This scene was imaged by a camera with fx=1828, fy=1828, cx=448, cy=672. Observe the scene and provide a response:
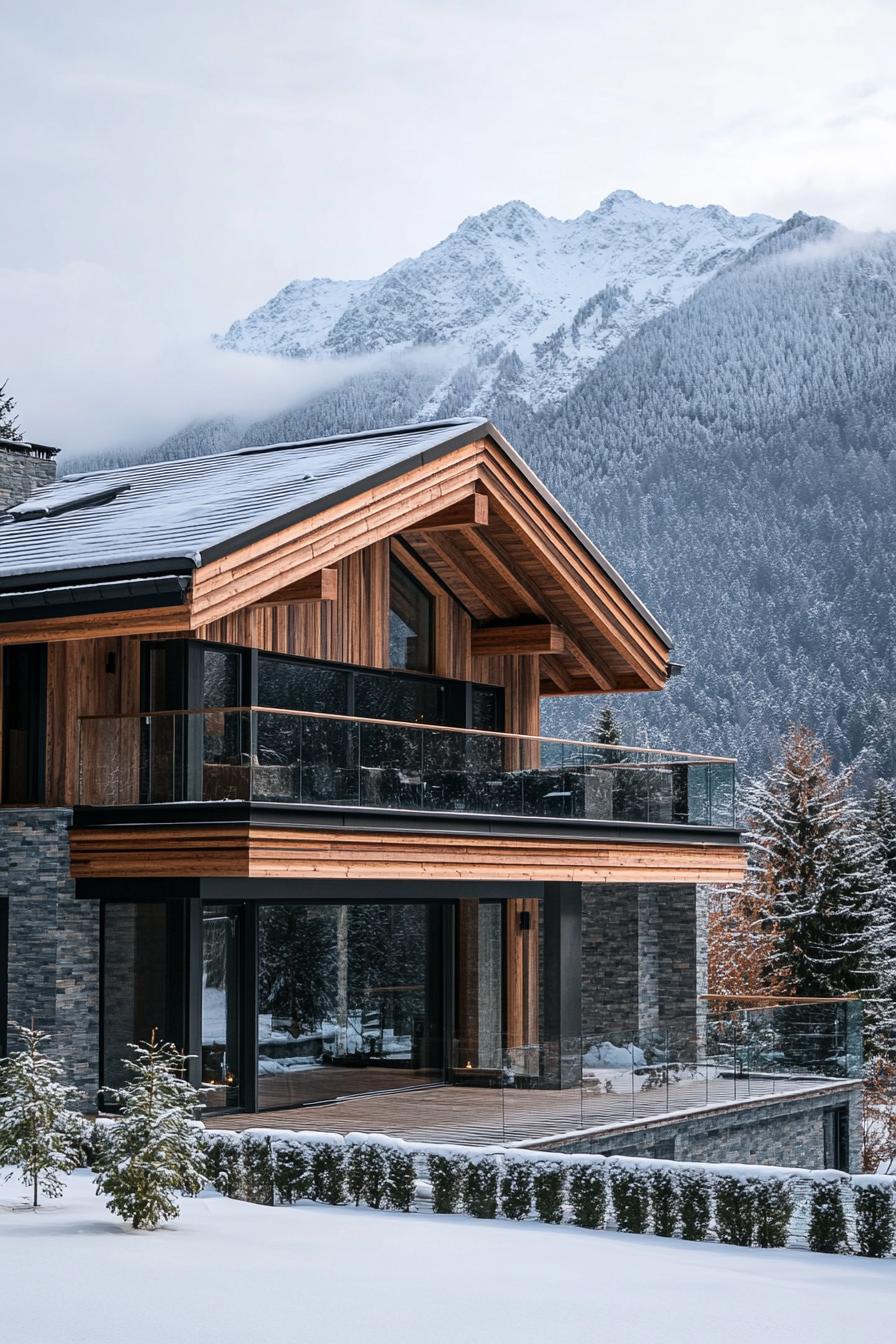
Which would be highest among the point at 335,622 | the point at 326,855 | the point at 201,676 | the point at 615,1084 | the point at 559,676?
the point at 335,622

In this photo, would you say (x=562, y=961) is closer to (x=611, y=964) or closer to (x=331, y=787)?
(x=611, y=964)

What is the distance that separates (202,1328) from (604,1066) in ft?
32.8

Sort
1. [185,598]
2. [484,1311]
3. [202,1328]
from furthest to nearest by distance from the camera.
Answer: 1. [185,598]
2. [484,1311]
3. [202,1328]

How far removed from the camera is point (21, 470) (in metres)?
23.7

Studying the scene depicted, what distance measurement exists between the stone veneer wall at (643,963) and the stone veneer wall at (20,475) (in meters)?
9.32

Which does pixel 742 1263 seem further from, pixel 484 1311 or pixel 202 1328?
pixel 202 1328

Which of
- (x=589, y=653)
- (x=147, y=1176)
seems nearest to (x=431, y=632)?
(x=589, y=653)

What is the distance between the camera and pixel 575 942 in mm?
22812

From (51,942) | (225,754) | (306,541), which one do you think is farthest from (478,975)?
(306,541)

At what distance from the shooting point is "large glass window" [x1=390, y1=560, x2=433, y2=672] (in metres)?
22.7

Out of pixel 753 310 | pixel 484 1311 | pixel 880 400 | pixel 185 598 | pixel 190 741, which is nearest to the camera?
pixel 484 1311

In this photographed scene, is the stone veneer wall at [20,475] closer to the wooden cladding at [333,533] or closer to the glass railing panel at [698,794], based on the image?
the wooden cladding at [333,533]

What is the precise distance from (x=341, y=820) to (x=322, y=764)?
0.60m

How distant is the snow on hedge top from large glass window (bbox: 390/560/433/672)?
179 centimetres
